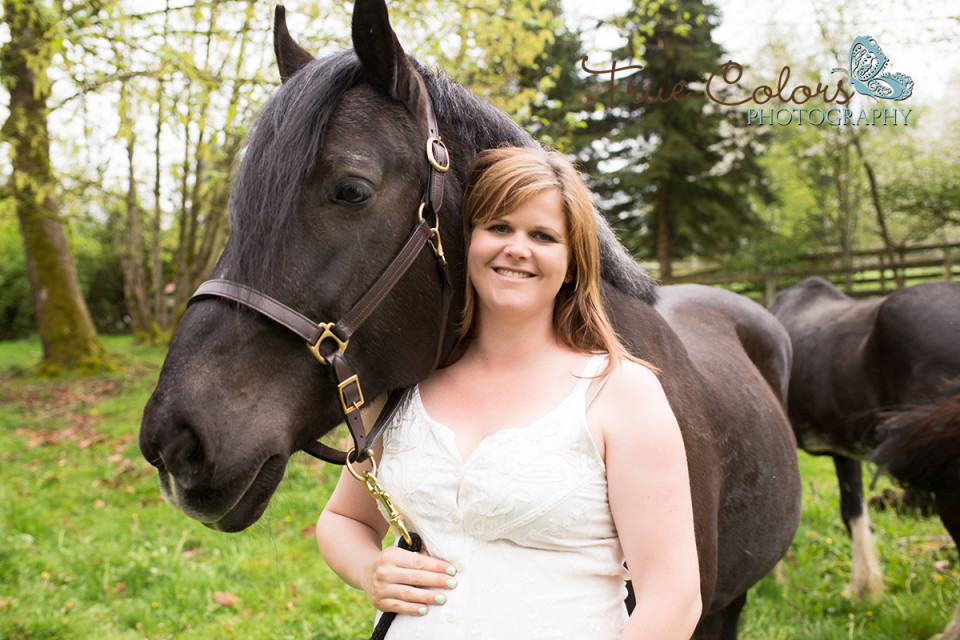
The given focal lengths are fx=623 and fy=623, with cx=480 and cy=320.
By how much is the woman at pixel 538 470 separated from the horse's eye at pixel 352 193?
27cm

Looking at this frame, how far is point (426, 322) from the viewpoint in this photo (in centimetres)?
160

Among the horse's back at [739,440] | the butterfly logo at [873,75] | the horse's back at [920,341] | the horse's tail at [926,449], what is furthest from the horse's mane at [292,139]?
the butterfly logo at [873,75]

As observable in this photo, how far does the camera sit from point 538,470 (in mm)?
1337

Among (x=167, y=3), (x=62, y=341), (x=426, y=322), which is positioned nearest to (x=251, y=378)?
(x=426, y=322)

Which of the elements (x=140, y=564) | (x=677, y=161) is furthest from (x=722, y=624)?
Answer: (x=677, y=161)

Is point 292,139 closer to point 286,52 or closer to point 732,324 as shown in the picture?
point 286,52

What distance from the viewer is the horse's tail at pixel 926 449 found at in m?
2.99

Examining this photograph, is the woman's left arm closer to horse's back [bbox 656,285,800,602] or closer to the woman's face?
the woman's face

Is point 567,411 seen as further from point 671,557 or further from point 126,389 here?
point 126,389

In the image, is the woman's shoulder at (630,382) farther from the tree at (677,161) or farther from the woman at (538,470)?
the tree at (677,161)

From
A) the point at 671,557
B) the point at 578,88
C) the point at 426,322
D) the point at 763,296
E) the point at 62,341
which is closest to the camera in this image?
the point at 671,557

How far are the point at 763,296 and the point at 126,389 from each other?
621 inches

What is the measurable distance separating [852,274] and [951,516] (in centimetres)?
1692

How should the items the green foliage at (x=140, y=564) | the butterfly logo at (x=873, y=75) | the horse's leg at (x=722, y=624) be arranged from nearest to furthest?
the horse's leg at (x=722, y=624), the green foliage at (x=140, y=564), the butterfly logo at (x=873, y=75)
